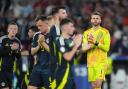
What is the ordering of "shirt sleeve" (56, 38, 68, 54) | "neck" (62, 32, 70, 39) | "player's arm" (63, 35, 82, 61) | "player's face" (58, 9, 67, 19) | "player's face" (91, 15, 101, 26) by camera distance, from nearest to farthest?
"player's arm" (63, 35, 82, 61), "shirt sleeve" (56, 38, 68, 54), "neck" (62, 32, 70, 39), "player's face" (58, 9, 67, 19), "player's face" (91, 15, 101, 26)

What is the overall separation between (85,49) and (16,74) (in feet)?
12.7

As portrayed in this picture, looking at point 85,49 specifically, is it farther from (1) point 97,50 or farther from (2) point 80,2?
(2) point 80,2

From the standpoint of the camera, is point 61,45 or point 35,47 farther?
point 35,47

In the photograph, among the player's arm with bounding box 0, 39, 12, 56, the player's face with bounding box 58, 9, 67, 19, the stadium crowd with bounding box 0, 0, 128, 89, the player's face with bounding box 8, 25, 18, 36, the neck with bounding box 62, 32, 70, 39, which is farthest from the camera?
the stadium crowd with bounding box 0, 0, 128, 89

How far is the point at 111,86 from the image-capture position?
704 inches

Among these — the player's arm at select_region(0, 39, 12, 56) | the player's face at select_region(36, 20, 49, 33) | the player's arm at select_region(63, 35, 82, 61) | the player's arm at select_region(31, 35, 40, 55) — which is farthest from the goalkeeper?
the player's arm at select_region(63, 35, 82, 61)

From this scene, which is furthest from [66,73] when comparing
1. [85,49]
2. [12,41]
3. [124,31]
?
[124,31]

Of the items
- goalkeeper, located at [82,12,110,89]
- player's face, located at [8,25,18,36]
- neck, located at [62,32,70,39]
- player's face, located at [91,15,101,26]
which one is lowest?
goalkeeper, located at [82,12,110,89]

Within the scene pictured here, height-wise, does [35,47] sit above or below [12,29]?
below

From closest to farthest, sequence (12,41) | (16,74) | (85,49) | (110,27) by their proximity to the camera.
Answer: (85,49) < (12,41) < (16,74) < (110,27)

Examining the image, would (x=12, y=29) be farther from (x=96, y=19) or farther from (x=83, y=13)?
(x=83, y=13)

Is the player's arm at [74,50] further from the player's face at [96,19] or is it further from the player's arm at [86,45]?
the player's face at [96,19]

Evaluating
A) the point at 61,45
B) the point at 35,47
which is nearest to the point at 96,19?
the point at 35,47

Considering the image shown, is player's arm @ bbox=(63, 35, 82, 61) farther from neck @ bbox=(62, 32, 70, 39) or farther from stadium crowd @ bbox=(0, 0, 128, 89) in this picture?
stadium crowd @ bbox=(0, 0, 128, 89)
